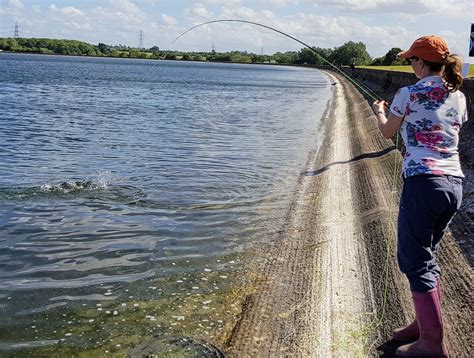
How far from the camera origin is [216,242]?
298 inches

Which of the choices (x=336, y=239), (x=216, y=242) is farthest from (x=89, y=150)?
(x=336, y=239)

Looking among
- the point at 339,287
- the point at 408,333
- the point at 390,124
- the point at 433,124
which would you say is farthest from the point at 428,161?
the point at 339,287

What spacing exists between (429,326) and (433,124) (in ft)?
4.73

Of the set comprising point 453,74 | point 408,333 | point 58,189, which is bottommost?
point 58,189

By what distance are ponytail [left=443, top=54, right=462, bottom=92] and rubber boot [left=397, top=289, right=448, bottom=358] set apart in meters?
1.42

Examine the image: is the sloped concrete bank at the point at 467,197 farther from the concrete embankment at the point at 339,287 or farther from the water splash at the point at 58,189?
the water splash at the point at 58,189

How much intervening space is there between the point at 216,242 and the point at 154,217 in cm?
160

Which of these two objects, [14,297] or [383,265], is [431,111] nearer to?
[383,265]

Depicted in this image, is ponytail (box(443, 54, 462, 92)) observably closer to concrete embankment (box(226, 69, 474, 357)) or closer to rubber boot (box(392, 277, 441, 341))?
rubber boot (box(392, 277, 441, 341))

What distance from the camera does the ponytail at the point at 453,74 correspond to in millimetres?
3754

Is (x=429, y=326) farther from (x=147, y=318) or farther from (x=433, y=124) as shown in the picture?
(x=147, y=318)

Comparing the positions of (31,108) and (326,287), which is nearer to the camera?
(326,287)

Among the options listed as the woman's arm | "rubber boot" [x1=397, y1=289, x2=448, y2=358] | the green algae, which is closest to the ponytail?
the woman's arm

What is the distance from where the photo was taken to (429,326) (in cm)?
398
